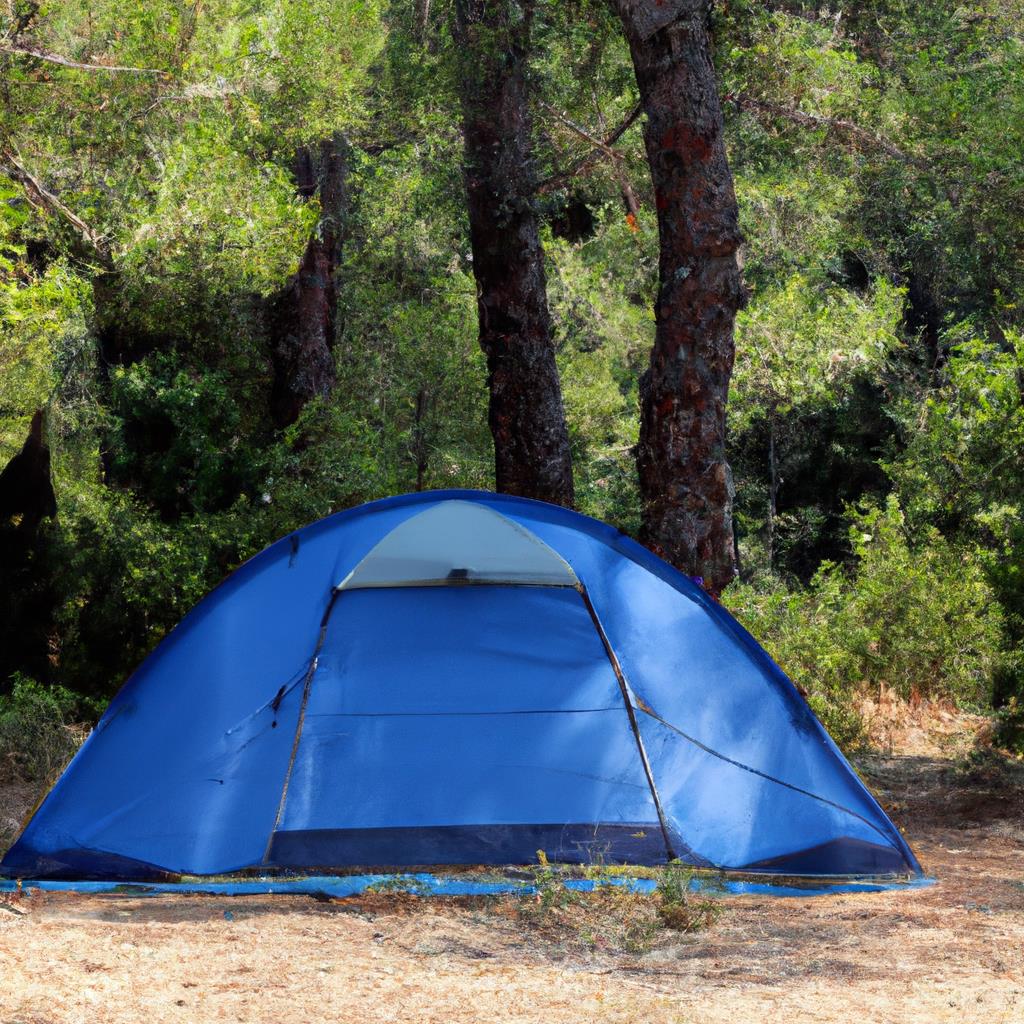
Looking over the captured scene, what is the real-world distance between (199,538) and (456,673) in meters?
4.92

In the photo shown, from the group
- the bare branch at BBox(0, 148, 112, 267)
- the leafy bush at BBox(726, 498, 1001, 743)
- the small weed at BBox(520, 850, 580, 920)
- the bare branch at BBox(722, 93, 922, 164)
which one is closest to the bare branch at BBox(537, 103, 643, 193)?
the bare branch at BBox(722, 93, 922, 164)

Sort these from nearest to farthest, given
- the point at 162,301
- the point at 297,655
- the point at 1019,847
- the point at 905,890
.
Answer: the point at 905,890 < the point at 297,655 < the point at 1019,847 < the point at 162,301

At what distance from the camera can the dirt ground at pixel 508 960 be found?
3367mm

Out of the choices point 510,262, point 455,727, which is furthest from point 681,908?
point 510,262

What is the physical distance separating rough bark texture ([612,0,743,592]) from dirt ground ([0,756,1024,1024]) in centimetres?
379

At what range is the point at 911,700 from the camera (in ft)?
30.8

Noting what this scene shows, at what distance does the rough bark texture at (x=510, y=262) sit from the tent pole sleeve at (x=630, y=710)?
5.11m

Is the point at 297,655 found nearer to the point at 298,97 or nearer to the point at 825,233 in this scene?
the point at 298,97

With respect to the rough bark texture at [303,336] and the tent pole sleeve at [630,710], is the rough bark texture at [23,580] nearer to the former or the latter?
the rough bark texture at [303,336]

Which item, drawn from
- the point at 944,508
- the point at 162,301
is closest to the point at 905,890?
the point at 944,508

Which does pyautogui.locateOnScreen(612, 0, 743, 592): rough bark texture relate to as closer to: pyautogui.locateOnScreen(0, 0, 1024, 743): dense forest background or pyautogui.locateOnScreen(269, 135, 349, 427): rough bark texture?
pyautogui.locateOnScreen(0, 0, 1024, 743): dense forest background

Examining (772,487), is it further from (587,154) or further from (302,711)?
(302,711)

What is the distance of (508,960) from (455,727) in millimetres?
1580

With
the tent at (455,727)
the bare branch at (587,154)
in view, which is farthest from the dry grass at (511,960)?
the bare branch at (587,154)
